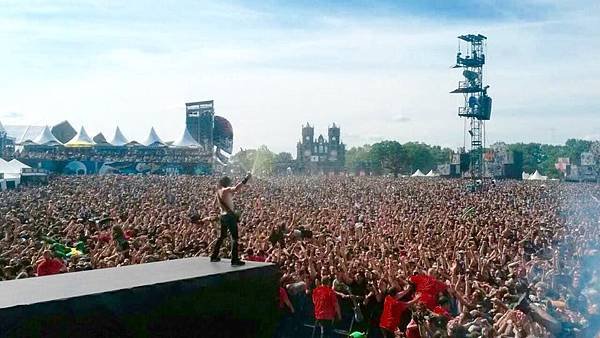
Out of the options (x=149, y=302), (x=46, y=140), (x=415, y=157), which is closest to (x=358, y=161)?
(x=415, y=157)

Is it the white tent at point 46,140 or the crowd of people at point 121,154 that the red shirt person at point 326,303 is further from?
the white tent at point 46,140

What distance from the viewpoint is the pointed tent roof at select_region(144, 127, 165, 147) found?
75619 millimetres

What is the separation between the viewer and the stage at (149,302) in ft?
20.2

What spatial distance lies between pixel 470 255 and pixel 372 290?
2.59 metres

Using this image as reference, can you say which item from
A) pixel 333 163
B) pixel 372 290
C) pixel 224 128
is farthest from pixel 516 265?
pixel 333 163

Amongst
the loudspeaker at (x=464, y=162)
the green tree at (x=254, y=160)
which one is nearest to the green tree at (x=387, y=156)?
the green tree at (x=254, y=160)

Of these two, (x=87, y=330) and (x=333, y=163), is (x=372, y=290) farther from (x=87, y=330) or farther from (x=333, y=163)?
(x=333, y=163)

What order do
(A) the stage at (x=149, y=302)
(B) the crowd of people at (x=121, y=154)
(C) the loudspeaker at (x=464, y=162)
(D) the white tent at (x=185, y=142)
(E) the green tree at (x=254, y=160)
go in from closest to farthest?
1. (A) the stage at (x=149, y=302)
2. (E) the green tree at (x=254, y=160)
3. (C) the loudspeaker at (x=464, y=162)
4. (B) the crowd of people at (x=121, y=154)
5. (D) the white tent at (x=185, y=142)

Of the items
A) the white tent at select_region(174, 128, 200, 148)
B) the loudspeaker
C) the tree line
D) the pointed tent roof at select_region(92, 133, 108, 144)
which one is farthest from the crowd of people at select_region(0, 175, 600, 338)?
the tree line

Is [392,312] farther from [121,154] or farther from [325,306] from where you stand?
[121,154]

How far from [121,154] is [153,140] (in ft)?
15.4

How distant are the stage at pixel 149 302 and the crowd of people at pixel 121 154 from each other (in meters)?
62.7

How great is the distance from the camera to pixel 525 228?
1648cm

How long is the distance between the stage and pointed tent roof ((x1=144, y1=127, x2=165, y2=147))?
68.1 meters
